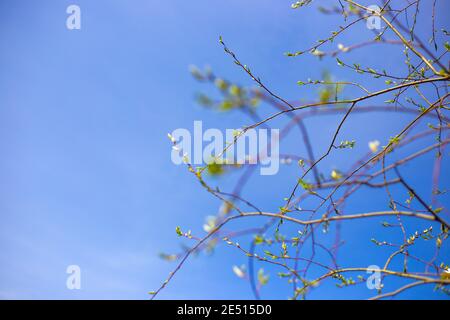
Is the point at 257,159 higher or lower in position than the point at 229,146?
lower

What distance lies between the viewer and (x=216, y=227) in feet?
3.72
